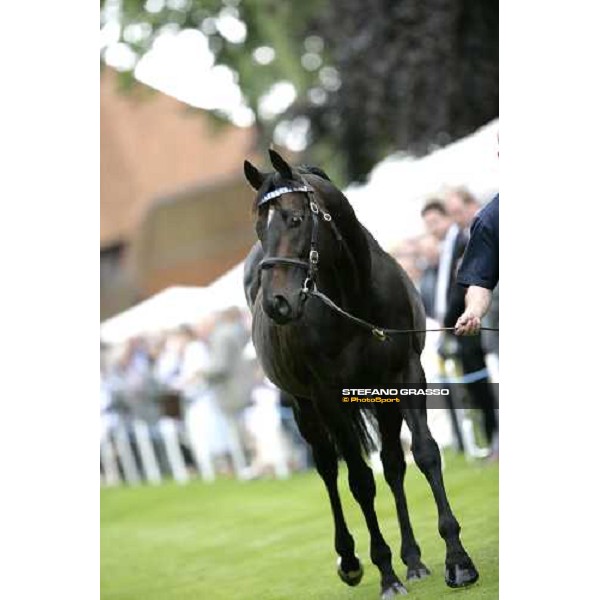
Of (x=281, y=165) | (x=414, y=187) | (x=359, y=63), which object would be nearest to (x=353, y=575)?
(x=281, y=165)

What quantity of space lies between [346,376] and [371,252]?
466 mm

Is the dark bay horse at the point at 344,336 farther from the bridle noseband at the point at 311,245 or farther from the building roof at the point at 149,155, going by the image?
the building roof at the point at 149,155

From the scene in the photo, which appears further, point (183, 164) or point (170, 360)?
point (183, 164)

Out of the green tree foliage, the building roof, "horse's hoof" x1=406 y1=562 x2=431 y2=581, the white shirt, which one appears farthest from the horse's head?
the building roof

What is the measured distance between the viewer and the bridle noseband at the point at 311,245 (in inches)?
154

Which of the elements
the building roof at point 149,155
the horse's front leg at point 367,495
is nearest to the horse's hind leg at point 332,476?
the horse's front leg at point 367,495

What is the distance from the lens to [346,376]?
4.36 meters

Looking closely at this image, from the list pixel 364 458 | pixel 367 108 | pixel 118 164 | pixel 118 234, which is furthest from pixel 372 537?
pixel 118 164

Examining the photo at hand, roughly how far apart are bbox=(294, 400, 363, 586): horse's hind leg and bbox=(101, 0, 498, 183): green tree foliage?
2.90 meters

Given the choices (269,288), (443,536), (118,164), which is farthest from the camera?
(118,164)

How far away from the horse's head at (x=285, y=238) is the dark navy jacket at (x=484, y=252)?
2.46 feet

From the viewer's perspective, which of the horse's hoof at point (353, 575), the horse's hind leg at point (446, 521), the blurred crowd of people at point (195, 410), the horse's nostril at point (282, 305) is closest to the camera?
the horse's nostril at point (282, 305)
